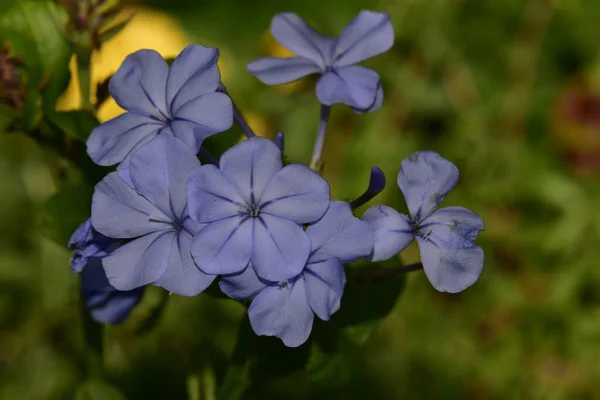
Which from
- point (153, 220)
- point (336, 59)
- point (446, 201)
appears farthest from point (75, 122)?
point (446, 201)

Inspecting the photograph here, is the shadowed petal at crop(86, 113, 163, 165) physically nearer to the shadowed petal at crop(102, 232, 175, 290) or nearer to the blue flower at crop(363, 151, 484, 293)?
the shadowed petal at crop(102, 232, 175, 290)

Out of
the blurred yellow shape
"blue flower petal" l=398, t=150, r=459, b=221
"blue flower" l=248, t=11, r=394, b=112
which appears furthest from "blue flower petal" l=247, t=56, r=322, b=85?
the blurred yellow shape

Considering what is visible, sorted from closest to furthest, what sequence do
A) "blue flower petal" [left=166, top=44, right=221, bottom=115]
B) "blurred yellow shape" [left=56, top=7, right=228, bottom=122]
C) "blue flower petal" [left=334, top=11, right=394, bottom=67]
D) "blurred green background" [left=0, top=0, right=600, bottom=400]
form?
1. "blue flower petal" [left=166, top=44, right=221, bottom=115]
2. "blue flower petal" [left=334, top=11, right=394, bottom=67]
3. "blurred green background" [left=0, top=0, right=600, bottom=400]
4. "blurred yellow shape" [left=56, top=7, right=228, bottom=122]

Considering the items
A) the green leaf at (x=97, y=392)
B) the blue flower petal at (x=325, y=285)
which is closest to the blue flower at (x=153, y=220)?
the blue flower petal at (x=325, y=285)

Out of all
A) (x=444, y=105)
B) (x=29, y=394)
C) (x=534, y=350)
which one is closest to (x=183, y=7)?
(x=444, y=105)

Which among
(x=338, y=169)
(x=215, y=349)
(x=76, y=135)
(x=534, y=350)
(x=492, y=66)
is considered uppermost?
(x=76, y=135)

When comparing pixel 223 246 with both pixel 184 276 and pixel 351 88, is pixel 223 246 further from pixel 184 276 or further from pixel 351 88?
pixel 351 88

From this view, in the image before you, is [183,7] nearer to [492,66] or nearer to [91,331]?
[492,66]
